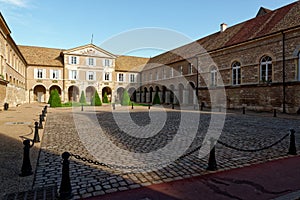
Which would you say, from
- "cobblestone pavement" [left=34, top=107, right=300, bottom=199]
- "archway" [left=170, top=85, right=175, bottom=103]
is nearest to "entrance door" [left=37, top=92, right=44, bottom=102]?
"archway" [left=170, top=85, right=175, bottom=103]

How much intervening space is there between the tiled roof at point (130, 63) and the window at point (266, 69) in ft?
94.1

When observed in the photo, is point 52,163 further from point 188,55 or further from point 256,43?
point 188,55

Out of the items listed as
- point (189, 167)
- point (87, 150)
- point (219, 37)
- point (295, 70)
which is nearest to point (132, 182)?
point (189, 167)

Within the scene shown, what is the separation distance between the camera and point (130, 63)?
44.6 metres

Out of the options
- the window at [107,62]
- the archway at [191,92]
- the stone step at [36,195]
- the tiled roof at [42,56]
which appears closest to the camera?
the stone step at [36,195]

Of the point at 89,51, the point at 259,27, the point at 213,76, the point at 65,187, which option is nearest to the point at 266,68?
the point at 259,27

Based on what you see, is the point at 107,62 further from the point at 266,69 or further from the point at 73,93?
the point at 266,69

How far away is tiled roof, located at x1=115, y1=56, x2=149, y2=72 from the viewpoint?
42.6 metres

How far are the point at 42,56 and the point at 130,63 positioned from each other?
672 inches

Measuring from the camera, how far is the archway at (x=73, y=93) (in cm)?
3875

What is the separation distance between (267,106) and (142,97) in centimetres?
2678

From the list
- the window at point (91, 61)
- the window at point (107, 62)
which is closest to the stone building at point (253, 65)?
the window at point (107, 62)

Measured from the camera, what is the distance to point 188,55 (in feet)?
89.5

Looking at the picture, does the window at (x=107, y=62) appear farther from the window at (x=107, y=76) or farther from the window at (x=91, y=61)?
the window at (x=91, y=61)
